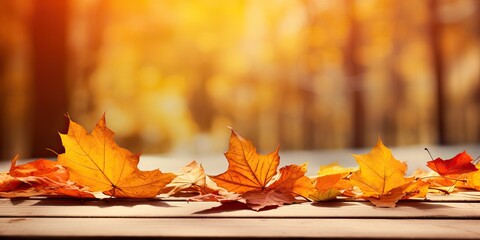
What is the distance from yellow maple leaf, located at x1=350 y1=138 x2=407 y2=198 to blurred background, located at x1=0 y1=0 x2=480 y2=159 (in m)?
5.74

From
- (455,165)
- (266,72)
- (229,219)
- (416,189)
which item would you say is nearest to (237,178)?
(229,219)

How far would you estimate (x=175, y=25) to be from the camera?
23.9ft

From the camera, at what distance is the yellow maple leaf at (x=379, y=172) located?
34.3 inches

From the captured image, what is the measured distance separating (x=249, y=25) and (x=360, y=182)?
720cm

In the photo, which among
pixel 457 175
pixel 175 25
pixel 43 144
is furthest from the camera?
pixel 175 25

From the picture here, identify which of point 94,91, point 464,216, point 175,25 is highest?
point 175,25

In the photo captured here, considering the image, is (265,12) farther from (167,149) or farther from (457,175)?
(457,175)

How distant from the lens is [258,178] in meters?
0.88

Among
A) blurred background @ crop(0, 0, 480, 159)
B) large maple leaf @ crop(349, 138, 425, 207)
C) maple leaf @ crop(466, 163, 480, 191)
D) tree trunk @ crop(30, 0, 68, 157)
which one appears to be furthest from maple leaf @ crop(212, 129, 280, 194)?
blurred background @ crop(0, 0, 480, 159)

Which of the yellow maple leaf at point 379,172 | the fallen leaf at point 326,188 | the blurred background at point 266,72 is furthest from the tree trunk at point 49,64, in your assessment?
the yellow maple leaf at point 379,172

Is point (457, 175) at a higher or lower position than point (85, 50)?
lower

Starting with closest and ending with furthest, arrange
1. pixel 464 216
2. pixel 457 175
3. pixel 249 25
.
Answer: pixel 464 216
pixel 457 175
pixel 249 25

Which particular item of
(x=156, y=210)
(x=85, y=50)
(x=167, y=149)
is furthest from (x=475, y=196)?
(x=167, y=149)

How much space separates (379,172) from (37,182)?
60 centimetres
